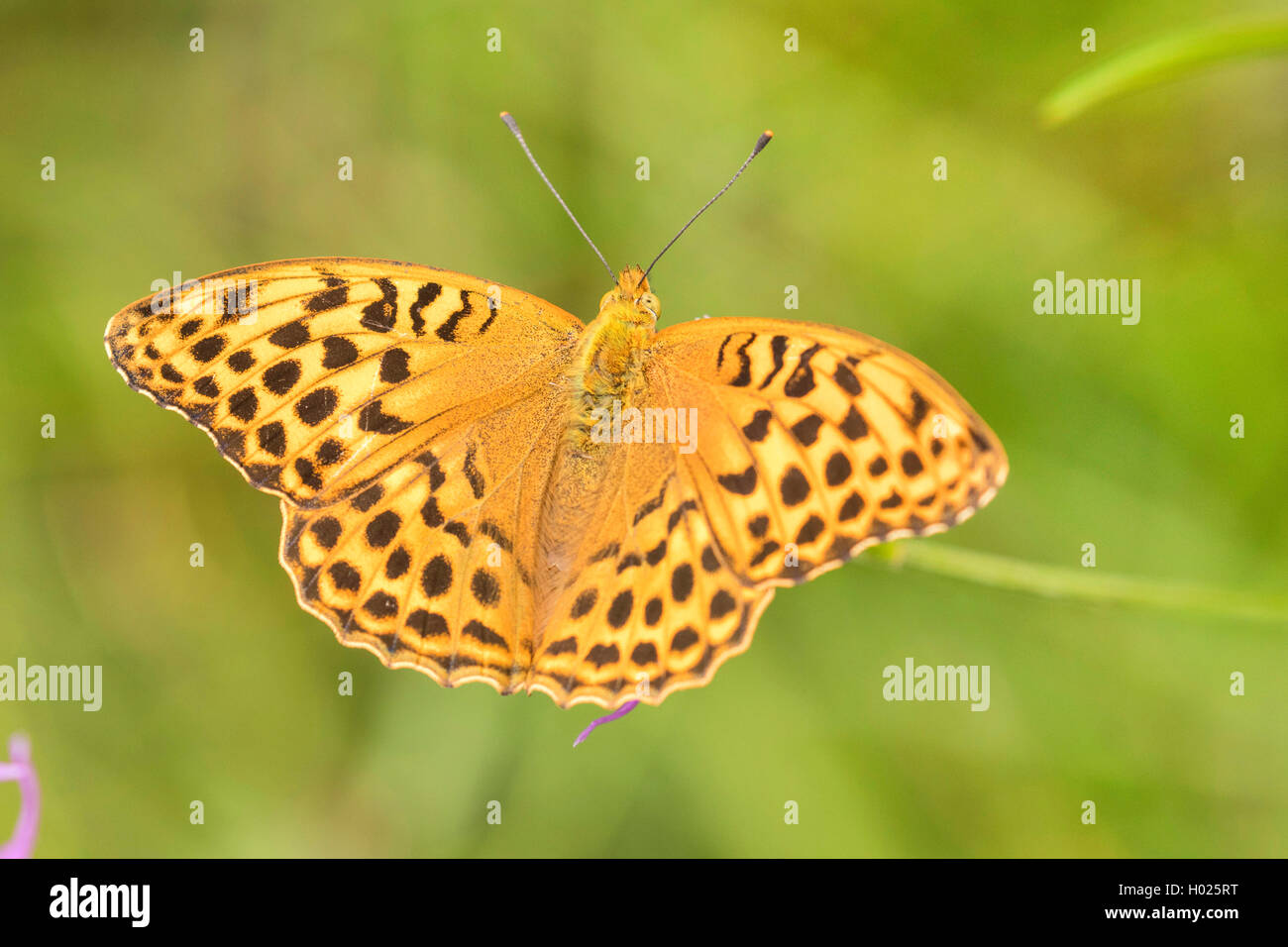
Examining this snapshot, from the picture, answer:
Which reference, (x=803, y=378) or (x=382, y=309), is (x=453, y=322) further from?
(x=803, y=378)

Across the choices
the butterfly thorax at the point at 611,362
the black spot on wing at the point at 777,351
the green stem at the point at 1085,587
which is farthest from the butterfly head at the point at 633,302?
the green stem at the point at 1085,587

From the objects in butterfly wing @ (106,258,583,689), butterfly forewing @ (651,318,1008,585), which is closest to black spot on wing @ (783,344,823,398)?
butterfly forewing @ (651,318,1008,585)

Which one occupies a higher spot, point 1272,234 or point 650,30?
point 650,30

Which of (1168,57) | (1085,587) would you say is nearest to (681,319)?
(1085,587)

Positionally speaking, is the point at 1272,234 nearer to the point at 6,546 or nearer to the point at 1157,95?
the point at 1157,95

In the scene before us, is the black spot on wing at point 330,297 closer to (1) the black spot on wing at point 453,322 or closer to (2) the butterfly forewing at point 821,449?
(1) the black spot on wing at point 453,322

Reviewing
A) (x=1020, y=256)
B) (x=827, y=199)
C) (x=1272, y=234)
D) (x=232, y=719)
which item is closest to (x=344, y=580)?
(x=232, y=719)
